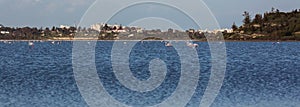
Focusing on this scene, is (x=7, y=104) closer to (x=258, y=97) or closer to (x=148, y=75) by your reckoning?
(x=258, y=97)

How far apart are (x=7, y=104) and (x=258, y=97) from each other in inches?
547

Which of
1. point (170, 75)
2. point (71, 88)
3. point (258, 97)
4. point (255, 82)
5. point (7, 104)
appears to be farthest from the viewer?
point (170, 75)

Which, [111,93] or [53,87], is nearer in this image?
[111,93]

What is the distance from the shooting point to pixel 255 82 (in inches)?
1865

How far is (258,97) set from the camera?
120 feet

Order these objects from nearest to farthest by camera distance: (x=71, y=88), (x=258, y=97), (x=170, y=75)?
(x=258, y=97)
(x=71, y=88)
(x=170, y=75)

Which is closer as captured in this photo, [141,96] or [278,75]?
[141,96]

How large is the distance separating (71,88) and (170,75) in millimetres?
15356

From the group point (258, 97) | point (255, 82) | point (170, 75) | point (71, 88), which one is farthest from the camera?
point (170, 75)

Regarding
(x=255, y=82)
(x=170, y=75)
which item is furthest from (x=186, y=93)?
(x=170, y=75)

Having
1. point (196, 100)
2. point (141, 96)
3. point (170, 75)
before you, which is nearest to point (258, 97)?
point (196, 100)

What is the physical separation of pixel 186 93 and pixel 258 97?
4329 millimetres

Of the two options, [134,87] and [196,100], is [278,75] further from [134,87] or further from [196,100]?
[196,100]

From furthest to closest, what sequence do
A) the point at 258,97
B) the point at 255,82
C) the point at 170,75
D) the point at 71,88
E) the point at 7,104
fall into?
the point at 170,75 → the point at 255,82 → the point at 71,88 → the point at 258,97 → the point at 7,104
